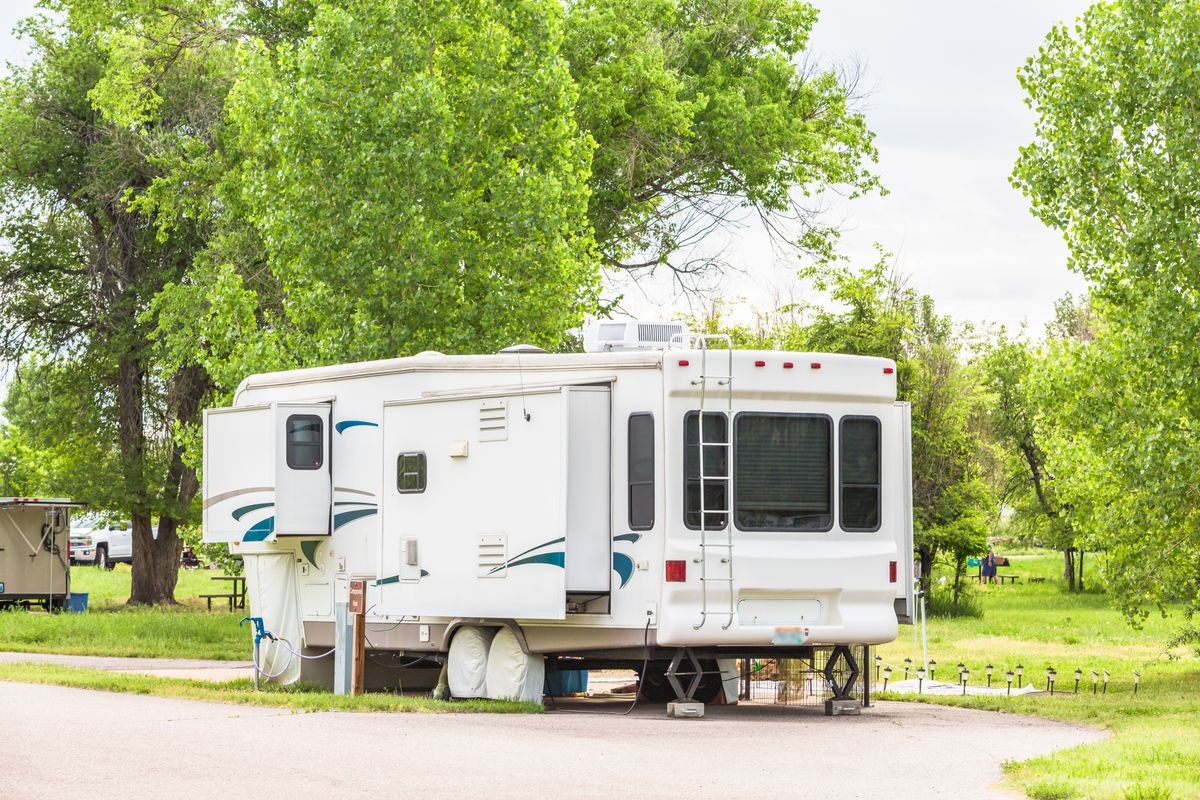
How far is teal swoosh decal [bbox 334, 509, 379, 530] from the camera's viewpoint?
1405 centimetres

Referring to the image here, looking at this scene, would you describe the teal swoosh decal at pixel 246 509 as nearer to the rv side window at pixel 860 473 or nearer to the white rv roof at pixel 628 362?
the white rv roof at pixel 628 362

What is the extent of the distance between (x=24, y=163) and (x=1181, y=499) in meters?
21.5

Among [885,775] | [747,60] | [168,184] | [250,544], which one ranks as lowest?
[885,775]

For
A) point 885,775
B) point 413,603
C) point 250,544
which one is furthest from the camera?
point 250,544

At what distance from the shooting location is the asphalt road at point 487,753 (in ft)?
27.4

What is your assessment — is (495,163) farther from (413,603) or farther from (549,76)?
(413,603)

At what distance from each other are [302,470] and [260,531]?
0.75 metres

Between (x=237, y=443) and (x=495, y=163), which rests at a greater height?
(x=495, y=163)

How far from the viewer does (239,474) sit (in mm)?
14812

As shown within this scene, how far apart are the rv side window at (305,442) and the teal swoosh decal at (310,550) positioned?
82 cm

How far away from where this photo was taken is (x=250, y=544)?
14688 mm

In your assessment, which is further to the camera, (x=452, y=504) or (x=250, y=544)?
(x=250, y=544)

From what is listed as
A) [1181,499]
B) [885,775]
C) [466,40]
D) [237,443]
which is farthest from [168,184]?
[885,775]

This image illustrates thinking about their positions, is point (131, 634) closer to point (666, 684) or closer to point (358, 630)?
point (358, 630)
